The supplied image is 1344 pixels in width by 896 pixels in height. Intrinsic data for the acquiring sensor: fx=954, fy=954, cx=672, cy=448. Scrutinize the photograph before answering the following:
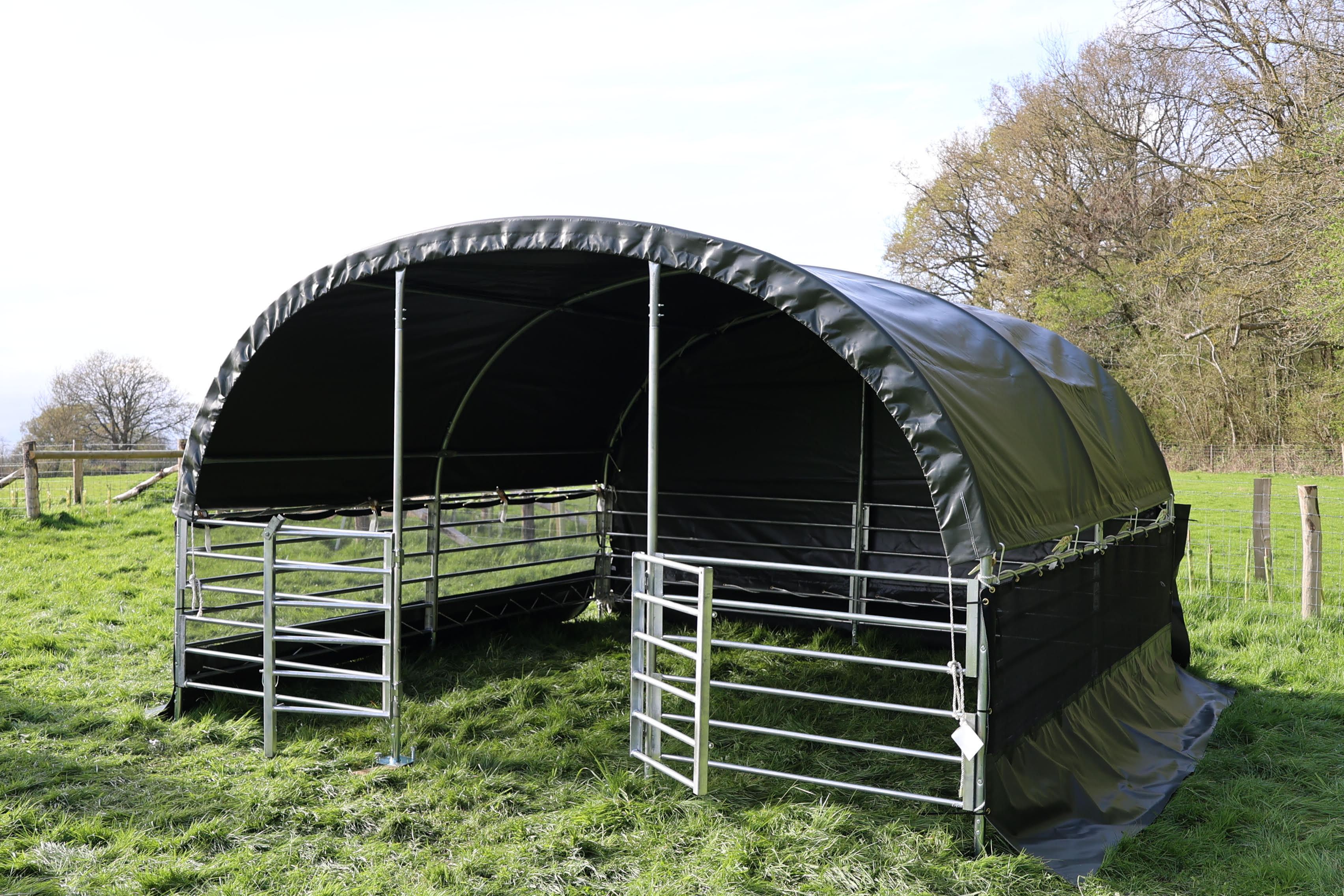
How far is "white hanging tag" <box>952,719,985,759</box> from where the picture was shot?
3742mm

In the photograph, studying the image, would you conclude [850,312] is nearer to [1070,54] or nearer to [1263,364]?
[1263,364]

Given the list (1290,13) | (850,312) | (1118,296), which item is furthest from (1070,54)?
(850,312)

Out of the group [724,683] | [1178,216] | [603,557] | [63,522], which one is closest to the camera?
[724,683]

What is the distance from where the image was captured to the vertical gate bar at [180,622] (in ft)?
18.8

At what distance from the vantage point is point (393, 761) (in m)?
4.98

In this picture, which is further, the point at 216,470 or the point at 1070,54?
the point at 1070,54

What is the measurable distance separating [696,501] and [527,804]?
443cm

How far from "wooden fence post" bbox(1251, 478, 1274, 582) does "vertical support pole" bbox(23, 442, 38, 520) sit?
42.4 feet

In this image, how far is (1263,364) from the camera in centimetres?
1881

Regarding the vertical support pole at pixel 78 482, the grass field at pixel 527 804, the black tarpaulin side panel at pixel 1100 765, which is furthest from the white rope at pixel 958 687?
the vertical support pole at pixel 78 482

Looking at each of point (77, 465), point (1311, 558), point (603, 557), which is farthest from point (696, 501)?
point (77, 465)

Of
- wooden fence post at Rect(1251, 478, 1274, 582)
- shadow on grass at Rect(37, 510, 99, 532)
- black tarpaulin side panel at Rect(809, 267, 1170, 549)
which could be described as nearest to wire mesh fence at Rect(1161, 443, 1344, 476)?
wooden fence post at Rect(1251, 478, 1274, 582)

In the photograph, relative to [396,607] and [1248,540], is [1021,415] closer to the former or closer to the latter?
[396,607]

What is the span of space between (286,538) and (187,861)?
2.16 meters
